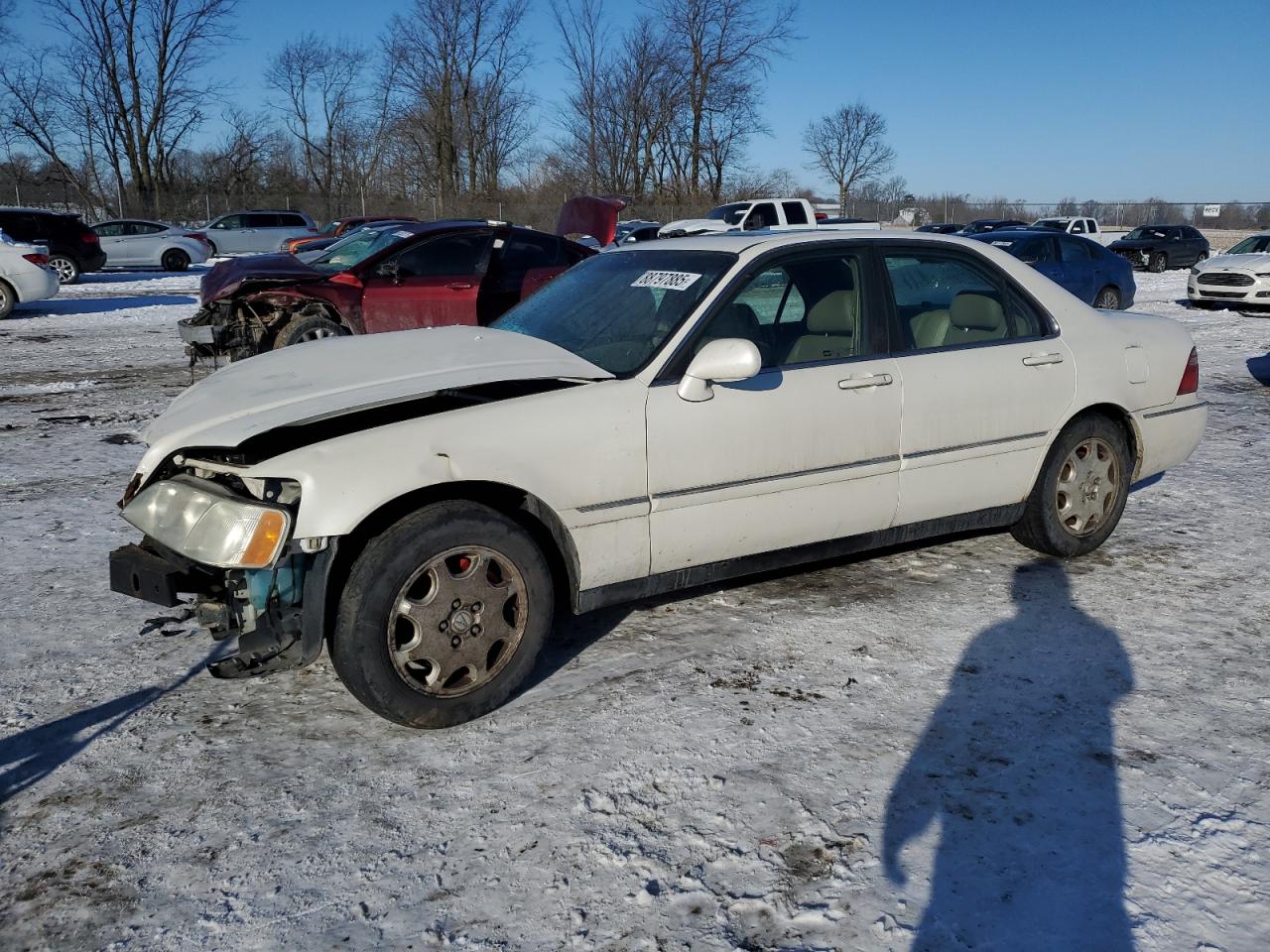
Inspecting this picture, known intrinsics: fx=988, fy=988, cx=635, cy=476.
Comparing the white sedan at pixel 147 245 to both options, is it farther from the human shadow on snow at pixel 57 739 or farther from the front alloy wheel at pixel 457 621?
the front alloy wheel at pixel 457 621

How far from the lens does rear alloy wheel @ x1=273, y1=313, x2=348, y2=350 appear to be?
9.50m

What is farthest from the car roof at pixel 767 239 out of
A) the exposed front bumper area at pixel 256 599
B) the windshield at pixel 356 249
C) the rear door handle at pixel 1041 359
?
the windshield at pixel 356 249

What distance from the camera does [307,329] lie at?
954 centimetres

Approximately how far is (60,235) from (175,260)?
198 inches

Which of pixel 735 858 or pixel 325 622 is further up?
pixel 325 622

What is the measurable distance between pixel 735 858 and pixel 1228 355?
1241 centimetres

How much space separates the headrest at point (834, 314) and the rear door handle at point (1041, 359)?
913 mm

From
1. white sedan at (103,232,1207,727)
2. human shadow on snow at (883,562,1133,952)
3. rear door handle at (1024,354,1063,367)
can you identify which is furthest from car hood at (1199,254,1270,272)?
human shadow on snow at (883,562,1133,952)

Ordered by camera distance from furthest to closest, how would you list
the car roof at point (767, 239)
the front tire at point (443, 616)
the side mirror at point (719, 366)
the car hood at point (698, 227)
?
the car hood at point (698, 227) → the car roof at point (767, 239) → the side mirror at point (719, 366) → the front tire at point (443, 616)

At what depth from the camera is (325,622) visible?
317cm

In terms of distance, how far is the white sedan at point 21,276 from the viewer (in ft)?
49.9

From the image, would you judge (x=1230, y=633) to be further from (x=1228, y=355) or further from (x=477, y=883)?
(x=1228, y=355)

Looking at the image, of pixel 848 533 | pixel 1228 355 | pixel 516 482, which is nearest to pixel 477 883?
pixel 516 482

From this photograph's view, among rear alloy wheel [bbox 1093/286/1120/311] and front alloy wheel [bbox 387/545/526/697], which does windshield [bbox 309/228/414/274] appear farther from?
rear alloy wheel [bbox 1093/286/1120/311]
